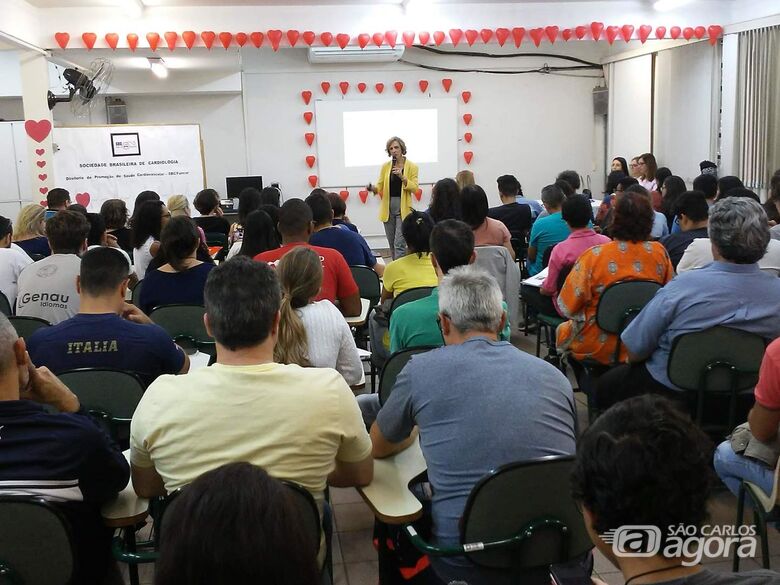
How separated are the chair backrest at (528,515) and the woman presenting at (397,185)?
6122 mm

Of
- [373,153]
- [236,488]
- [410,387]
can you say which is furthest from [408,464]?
[373,153]

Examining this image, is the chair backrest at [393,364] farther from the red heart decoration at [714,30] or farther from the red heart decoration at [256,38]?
the red heart decoration at [714,30]

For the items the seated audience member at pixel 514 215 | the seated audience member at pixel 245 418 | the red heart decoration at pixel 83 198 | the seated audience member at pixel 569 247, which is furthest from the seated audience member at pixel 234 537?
the red heart decoration at pixel 83 198

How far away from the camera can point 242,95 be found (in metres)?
10.4

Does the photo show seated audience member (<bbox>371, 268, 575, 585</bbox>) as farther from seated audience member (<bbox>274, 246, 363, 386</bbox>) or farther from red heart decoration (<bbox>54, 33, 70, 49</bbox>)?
red heart decoration (<bbox>54, 33, 70, 49</bbox>)

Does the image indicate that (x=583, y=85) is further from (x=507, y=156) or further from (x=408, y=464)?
(x=408, y=464)

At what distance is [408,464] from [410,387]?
11.6 inches

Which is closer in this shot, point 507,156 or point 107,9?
point 107,9

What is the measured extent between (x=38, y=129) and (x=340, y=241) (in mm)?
4384

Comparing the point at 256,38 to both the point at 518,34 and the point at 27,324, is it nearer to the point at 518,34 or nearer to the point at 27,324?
the point at 518,34

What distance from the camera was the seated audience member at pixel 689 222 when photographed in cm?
404

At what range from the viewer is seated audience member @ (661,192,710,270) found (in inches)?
159

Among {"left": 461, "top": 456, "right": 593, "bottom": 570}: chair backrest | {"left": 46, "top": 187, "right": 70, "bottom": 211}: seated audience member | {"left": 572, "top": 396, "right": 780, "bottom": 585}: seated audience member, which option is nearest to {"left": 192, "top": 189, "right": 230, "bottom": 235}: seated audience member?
{"left": 46, "top": 187, "right": 70, "bottom": 211}: seated audience member

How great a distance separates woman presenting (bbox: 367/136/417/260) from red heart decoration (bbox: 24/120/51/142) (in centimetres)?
347
